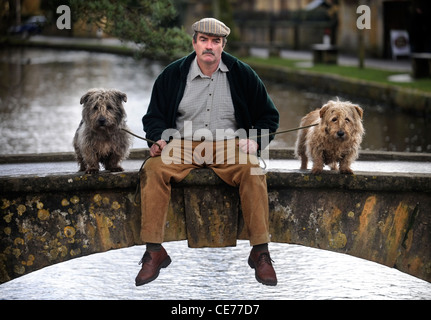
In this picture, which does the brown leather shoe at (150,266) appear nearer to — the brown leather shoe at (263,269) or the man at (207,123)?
the man at (207,123)

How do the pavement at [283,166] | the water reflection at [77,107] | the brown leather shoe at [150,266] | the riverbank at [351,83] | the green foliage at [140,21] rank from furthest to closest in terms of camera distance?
the riverbank at [351,83] < the water reflection at [77,107] < the green foliage at [140,21] < the pavement at [283,166] < the brown leather shoe at [150,266]

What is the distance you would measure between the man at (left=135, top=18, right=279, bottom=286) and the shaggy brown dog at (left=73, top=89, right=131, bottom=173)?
0.24 metres

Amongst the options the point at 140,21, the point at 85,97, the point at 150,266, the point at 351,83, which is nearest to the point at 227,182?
the point at 150,266

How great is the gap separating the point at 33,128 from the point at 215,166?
1094cm

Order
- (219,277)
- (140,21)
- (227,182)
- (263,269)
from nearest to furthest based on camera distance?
(263,269) < (227,182) < (219,277) < (140,21)

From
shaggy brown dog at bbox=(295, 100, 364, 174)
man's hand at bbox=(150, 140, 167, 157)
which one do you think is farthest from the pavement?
man's hand at bbox=(150, 140, 167, 157)

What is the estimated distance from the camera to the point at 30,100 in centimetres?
2127

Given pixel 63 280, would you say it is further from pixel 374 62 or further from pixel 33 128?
pixel 374 62

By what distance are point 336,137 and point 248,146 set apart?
0.67 meters

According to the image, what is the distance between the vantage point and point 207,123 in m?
6.37

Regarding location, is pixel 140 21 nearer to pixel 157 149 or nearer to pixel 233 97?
pixel 233 97

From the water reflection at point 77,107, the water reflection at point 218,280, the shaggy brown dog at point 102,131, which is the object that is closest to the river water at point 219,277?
the water reflection at point 218,280

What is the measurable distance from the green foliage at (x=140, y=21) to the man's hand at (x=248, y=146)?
512cm

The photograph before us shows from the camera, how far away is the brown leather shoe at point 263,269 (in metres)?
5.89
